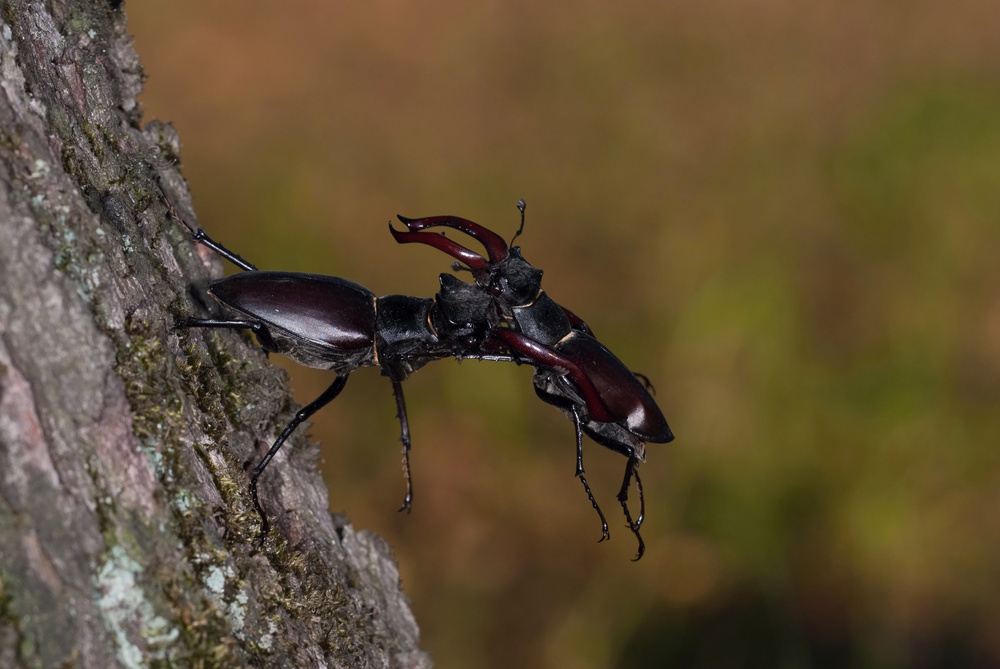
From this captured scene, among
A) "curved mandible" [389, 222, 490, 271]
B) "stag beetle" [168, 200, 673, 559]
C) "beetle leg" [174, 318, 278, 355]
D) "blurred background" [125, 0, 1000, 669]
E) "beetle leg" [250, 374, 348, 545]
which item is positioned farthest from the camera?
"blurred background" [125, 0, 1000, 669]

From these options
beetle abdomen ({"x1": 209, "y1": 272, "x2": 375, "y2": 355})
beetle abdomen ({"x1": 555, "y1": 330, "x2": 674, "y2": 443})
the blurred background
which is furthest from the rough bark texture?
the blurred background

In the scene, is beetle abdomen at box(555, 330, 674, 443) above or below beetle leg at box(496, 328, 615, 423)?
above

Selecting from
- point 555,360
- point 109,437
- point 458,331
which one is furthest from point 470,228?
point 109,437

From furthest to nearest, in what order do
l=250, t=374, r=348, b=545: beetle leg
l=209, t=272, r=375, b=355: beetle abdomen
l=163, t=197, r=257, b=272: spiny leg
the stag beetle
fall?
the stag beetle < l=209, t=272, r=375, b=355: beetle abdomen < l=163, t=197, r=257, b=272: spiny leg < l=250, t=374, r=348, b=545: beetle leg

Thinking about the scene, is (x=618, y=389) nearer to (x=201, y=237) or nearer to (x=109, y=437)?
(x=201, y=237)

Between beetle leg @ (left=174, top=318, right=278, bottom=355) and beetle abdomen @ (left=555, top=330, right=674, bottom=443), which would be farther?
beetle abdomen @ (left=555, top=330, right=674, bottom=443)

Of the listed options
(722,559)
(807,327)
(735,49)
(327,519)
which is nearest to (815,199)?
(807,327)

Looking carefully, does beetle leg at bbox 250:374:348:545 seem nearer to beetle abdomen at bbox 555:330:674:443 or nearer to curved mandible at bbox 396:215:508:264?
curved mandible at bbox 396:215:508:264

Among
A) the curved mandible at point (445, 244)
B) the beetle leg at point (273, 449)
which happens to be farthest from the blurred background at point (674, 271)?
the beetle leg at point (273, 449)
